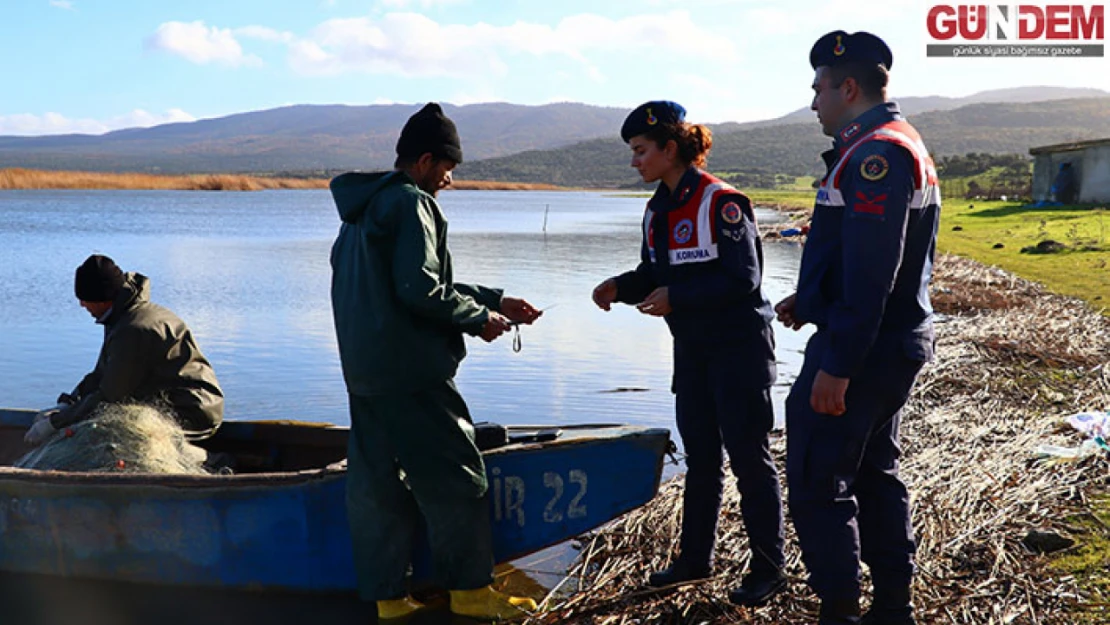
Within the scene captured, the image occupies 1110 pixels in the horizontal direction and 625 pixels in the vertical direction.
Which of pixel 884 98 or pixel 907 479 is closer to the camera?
pixel 884 98

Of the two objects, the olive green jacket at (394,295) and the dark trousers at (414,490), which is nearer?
the olive green jacket at (394,295)

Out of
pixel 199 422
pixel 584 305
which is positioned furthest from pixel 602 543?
pixel 584 305

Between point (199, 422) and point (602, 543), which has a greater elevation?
point (199, 422)

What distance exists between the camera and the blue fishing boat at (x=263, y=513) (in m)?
5.46

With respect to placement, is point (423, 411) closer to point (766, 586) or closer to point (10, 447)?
point (766, 586)

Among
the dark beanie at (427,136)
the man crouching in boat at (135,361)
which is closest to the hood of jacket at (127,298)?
the man crouching in boat at (135,361)

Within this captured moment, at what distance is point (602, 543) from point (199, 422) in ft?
9.21

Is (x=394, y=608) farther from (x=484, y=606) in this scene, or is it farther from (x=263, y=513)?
(x=263, y=513)

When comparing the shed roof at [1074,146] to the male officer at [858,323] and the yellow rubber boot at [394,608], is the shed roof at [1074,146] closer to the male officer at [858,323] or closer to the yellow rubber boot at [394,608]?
the male officer at [858,323]

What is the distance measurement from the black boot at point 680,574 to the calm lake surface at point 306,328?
17.4 feet

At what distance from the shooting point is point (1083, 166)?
124ft

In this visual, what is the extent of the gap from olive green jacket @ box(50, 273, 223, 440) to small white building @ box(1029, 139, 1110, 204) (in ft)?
122

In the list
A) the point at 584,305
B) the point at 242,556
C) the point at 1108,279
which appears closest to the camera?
the point at 242,556

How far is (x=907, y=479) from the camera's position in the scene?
6863mm
